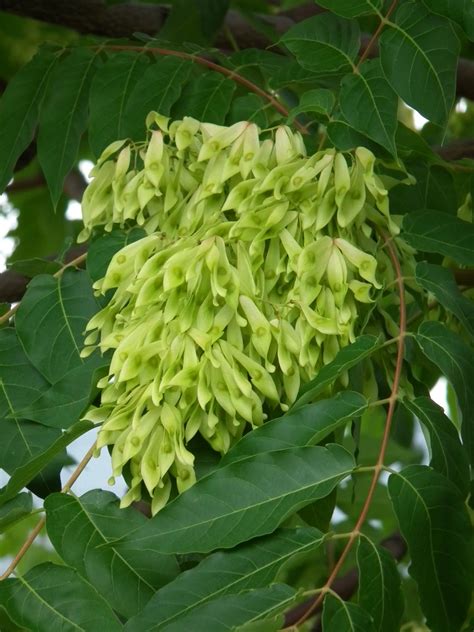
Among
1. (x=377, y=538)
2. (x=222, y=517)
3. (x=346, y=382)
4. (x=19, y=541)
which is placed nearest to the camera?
(x=222, y=517)

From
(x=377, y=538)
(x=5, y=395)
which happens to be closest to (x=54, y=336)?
(x=5, y=395)

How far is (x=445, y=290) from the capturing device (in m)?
1.16

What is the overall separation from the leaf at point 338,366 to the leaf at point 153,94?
0.51m

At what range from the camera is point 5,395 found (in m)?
1.18

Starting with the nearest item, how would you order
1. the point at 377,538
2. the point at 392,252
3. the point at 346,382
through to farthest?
the point at 346,382
the point at 392,252
the point at 377,538

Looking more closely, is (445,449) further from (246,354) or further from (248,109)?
(248,109)

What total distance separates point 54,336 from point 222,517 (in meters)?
0.35

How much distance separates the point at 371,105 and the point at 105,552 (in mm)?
521

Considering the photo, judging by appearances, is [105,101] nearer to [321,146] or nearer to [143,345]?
[321,146]

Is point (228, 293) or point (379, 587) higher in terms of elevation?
point (228, 293)

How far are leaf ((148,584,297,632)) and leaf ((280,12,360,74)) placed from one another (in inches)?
23.1

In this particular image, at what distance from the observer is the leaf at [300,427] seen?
962mm

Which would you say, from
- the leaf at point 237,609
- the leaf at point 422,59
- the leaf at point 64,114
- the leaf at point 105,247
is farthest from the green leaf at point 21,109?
the leaf at point 237,609

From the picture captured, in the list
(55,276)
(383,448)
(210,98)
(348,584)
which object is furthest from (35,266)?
(348,584)
